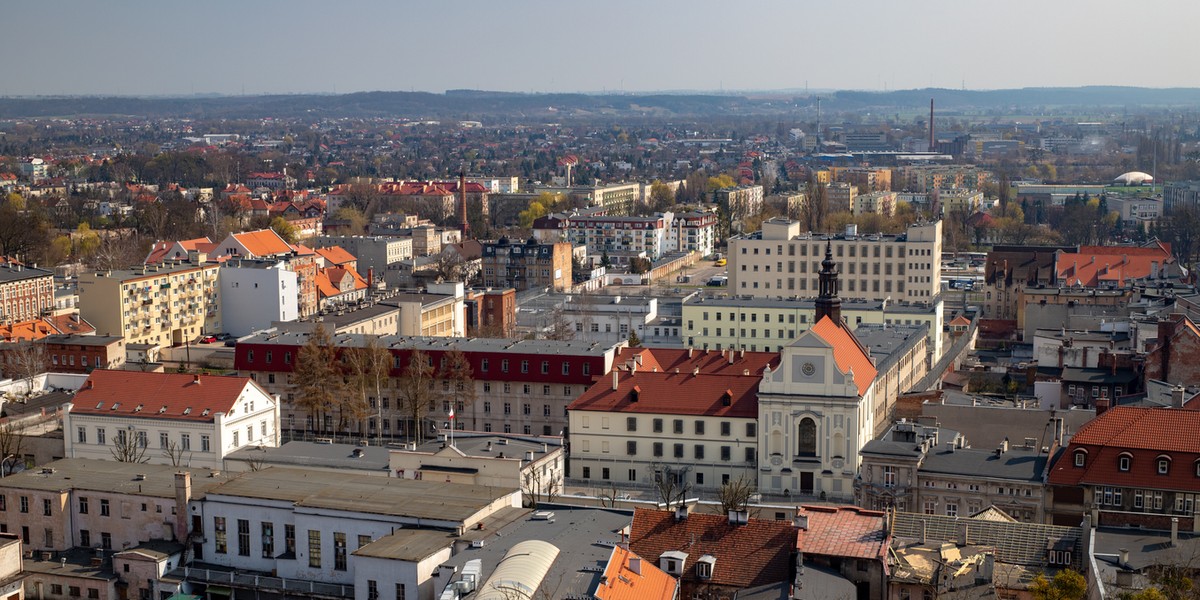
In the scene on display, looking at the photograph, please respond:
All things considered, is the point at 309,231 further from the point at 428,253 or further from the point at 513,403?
the point at 513,403

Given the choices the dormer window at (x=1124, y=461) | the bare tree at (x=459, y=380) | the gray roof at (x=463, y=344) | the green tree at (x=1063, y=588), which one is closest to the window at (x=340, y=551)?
the green tree at (x=1063, y=588)

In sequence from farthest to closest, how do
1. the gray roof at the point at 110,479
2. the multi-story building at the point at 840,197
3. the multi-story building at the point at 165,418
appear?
1. the multi-story building at the point at 840,197
2. the multi-story building at the point at 165,418
3. the gray roof at the point at 110,479

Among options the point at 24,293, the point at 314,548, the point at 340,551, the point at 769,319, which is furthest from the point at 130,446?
the point at 769,319

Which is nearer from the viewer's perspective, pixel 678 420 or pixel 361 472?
pixel 361 472

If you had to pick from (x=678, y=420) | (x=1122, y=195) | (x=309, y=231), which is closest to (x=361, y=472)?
(x=678, y=420)

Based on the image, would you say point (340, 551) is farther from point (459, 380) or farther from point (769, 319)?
point (769, 319)

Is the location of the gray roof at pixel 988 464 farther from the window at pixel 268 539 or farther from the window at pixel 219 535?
the window at pixel 219 535
